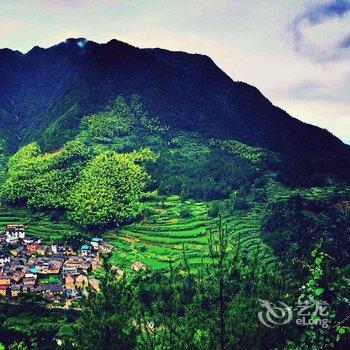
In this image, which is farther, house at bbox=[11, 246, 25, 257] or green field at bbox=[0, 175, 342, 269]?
house at bbox=[11, 246, 25, 257]

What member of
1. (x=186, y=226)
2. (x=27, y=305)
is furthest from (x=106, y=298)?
(x=186, y=226)

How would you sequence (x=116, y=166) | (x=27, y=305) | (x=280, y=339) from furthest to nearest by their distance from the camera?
(x=116, y=166)
(x=27, y=305)
(x=280, y=339)

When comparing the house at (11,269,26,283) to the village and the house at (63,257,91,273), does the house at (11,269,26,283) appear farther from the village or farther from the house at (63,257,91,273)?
the house at (63,257,91,273)

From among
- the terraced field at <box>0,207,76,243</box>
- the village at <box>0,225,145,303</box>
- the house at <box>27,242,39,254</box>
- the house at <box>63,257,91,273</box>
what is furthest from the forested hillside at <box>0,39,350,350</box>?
the house at <box>27,242,39,254</box>

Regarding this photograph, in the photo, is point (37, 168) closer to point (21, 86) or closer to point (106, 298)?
point (106, 298)

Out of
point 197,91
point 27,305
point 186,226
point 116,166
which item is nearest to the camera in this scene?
point 27,305

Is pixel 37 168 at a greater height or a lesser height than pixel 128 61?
lesser
